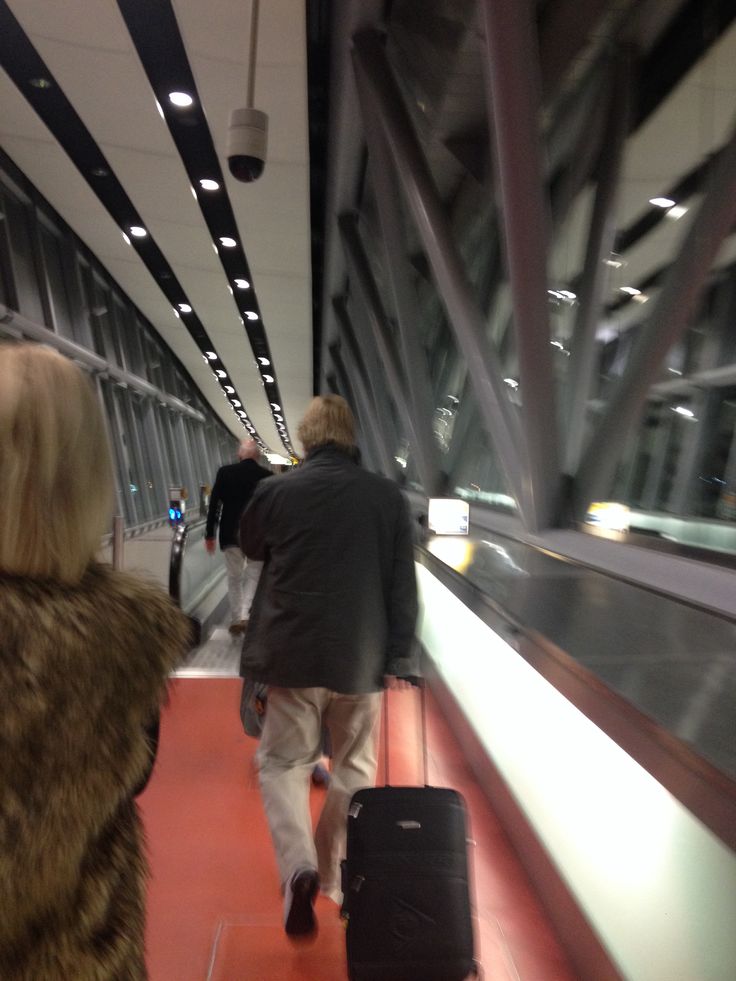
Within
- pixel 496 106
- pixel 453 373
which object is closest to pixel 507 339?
pixel 453 373

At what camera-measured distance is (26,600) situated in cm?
122

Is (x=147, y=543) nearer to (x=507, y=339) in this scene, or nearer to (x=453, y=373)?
(x=507, y=339)

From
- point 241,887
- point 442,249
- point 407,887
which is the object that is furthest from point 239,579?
point 407,887

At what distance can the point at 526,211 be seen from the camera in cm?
404

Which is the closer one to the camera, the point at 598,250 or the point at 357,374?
the point at 598,250

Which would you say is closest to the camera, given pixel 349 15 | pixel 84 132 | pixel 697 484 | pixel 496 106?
pixel 496 106

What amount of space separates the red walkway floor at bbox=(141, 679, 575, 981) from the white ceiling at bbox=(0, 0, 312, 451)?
5.22m

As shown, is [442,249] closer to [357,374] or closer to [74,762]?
[74,762]

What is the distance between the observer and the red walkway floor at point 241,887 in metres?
2.69

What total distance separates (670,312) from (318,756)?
2567mm

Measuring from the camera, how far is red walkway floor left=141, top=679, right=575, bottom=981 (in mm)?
2689

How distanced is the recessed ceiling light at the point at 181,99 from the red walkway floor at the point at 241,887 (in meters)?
5.50

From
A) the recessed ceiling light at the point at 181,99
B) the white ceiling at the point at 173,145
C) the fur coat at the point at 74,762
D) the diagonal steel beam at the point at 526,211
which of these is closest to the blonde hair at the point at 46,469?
the fur coat at the point at 74,762

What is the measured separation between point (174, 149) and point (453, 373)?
5155mm
